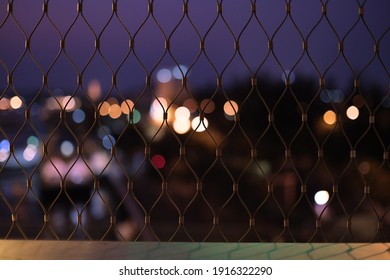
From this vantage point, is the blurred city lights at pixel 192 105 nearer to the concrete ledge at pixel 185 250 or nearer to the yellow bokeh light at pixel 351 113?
the concrete ledge at pixel 185 250

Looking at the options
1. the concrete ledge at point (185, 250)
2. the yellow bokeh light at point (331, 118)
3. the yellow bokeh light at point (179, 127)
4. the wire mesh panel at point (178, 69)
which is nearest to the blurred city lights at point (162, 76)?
the wire mesh panel at point (178, 69)

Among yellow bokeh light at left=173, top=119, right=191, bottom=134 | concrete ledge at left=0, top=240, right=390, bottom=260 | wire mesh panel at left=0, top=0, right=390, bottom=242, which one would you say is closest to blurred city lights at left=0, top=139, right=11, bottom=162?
wire mesh panel at left=0, top=0, right=390, bottom=242

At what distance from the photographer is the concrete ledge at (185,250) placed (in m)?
1.42

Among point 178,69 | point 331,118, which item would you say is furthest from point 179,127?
point 178,69

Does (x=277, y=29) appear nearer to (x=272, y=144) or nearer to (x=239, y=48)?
(x=239, y=48)

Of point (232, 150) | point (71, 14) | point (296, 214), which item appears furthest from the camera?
point (296, 214)

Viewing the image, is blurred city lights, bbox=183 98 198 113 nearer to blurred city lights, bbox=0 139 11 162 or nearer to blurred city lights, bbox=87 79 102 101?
blurred city lights, bbox=87 79 102 101

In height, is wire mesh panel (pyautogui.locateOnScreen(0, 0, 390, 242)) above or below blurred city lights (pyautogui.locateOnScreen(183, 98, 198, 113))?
below

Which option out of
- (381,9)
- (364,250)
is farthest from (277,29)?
(364,250)

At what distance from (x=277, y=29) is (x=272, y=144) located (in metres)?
15.6

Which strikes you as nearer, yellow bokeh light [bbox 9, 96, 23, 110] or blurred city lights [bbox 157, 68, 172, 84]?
yellow bokeh light [bbox 9, 96, 23, 110]

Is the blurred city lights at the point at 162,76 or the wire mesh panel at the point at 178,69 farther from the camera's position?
the blurred city lights at the point at 162,76

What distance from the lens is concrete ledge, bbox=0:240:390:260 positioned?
142 cm
